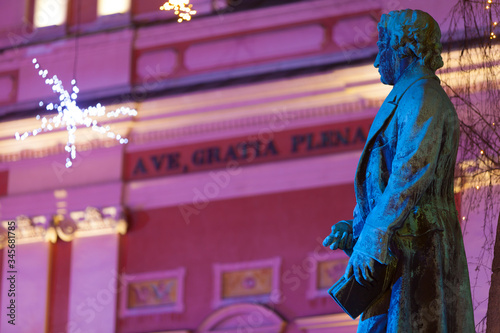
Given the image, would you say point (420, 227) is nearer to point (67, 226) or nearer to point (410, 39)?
point (410, 39)

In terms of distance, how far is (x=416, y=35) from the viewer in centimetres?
502

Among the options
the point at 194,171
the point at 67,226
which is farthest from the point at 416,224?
the point at 67,226

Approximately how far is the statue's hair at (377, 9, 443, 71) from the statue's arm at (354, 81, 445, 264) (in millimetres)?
251

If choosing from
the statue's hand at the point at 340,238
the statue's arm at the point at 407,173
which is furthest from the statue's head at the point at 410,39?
the statue's hand at the point at 340,238

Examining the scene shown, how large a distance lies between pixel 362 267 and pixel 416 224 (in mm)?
261

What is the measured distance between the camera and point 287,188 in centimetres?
1464

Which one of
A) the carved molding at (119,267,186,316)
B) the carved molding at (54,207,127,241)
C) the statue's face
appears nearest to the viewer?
the statue's face

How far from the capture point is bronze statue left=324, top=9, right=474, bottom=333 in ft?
15.4

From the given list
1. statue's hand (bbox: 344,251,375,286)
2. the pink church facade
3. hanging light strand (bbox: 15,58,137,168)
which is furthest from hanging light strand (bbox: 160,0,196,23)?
statue's hand (bbox: 344,251,375,286)

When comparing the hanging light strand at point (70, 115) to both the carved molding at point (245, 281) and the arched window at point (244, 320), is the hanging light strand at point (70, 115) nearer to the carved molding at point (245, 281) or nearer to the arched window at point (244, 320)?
the carved molding at point (245, 281)

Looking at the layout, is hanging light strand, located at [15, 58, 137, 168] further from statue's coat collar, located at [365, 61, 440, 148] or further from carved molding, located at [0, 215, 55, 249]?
statue's coat collar, located at [365, 61, 440, 148]

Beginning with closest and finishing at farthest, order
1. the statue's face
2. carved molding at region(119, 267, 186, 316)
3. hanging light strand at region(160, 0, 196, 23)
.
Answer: the statue's face → hanging light strand at region(160, 0, 196, 23) → carved molding at region(119, 267, 186, 316)

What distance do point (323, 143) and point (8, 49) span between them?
4.23m

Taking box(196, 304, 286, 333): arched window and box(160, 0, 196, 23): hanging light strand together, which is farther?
box(196, 304, 286, 333): arched window
